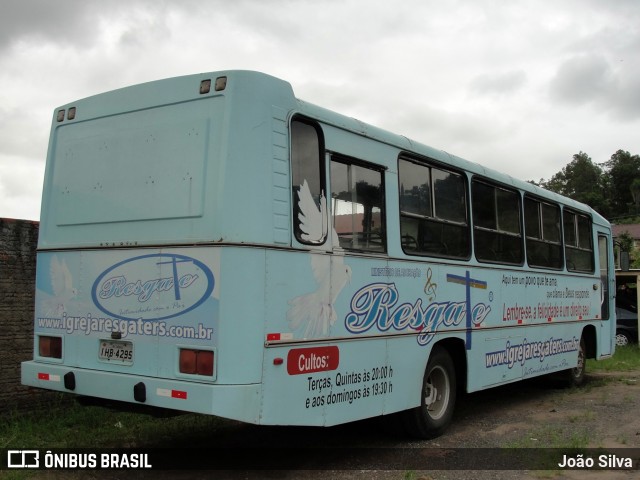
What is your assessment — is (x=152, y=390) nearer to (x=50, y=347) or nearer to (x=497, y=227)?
(x=50, y=347)

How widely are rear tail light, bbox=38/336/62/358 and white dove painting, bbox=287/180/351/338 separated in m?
2.23

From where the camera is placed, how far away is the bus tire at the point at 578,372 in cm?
1111

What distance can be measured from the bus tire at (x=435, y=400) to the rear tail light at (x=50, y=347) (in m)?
3.44

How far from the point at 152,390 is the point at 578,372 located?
28.3 feet

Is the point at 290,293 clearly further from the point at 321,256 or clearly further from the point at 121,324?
the point at 121,324

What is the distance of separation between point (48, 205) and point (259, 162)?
243 centimetres

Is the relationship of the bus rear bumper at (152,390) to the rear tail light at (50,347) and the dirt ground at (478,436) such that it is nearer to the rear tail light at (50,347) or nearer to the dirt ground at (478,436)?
the rear tail light at (50,347)

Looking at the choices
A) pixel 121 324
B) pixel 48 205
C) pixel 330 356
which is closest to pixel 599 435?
pixel 330 356

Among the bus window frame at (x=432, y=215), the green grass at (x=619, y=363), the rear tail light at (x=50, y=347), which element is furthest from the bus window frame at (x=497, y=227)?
the green grass at (x=619, y=363)

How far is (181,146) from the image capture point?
5.26m

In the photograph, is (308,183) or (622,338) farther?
(622,338)

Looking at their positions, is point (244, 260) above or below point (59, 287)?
above

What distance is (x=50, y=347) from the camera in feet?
19.4

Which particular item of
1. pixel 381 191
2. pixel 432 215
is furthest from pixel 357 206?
pixel 432 215
